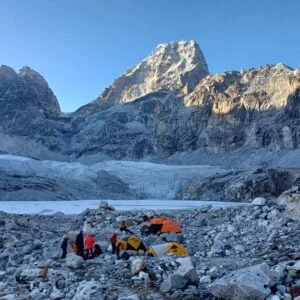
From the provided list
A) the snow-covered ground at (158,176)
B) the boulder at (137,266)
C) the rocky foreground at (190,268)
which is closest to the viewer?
the rocky foreground at (190,268)

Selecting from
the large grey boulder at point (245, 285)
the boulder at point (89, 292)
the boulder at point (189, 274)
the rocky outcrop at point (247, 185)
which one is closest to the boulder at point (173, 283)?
the boulder at point (189, 274)

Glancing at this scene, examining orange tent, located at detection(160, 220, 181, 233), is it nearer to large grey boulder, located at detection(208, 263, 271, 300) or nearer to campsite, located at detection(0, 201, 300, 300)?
campsite, located at detection(0, 201, 300, 300)

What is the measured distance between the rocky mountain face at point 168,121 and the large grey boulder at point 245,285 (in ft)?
347

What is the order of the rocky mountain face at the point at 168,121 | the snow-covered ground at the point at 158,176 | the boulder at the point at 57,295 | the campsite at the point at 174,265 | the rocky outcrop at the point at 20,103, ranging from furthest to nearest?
the rocky outcrop at the point at 20,103
the rocky mountain face at the point at 168,121
the snow-covered ground at the point at 158,176
the boulder at the point at 57,295
the campsite at the point at 174,265

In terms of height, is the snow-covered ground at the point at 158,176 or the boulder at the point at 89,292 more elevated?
the snow-covered ground at the point at 158,176

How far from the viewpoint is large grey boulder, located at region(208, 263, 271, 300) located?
878cm

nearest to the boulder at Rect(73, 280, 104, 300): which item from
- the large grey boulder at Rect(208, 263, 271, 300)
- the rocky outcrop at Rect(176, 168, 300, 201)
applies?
the large grey boulder at Rect(208, 263, 271, 300)

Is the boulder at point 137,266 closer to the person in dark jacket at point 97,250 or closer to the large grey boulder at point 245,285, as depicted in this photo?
the large grey boulder at point 245,285

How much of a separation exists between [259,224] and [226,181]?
65.6 meters

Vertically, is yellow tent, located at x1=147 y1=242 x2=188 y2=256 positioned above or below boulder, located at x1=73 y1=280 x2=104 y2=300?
above

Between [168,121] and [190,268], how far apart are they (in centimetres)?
13468

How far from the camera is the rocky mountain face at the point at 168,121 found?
126438 millimetres

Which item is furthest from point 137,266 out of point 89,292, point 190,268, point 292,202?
point 292,202

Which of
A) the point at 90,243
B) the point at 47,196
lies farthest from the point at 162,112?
the point at 90,243
